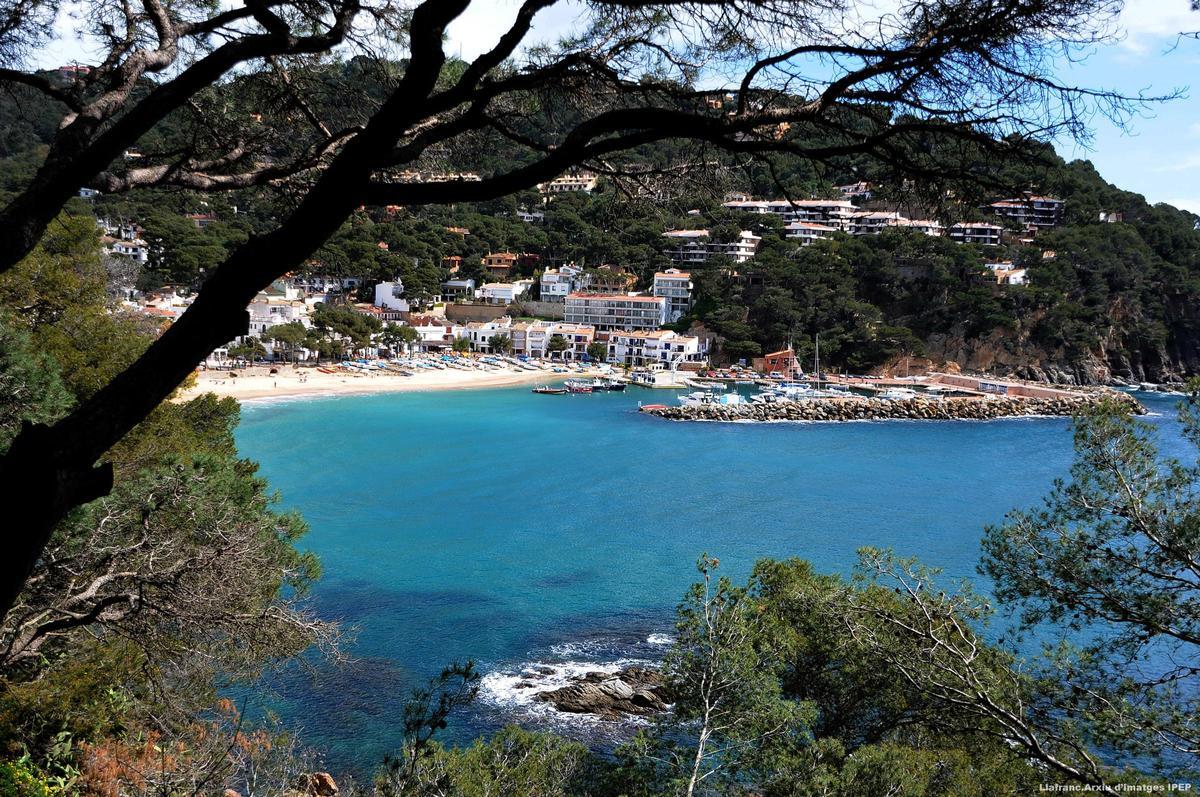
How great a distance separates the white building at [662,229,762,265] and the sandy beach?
16022 millimetres

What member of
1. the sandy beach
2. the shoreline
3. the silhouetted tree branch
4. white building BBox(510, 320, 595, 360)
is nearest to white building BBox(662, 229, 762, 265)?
white building BBox(510, 320, 595, 360)

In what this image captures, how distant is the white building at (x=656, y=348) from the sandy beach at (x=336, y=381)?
5.43 m

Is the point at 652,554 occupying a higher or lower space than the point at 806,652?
lower

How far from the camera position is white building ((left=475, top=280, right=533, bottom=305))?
57719 millimetres

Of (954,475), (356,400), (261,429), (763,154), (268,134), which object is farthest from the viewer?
(356,400)

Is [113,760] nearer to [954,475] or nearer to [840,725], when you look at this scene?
[840,725]

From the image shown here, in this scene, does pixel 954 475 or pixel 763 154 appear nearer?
pixel 763 154

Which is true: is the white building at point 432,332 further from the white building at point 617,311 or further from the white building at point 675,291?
the white building at point 675,291

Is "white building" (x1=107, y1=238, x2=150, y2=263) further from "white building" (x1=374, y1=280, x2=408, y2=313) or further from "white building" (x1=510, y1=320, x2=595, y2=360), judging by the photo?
"white building" (x1=510, y1=320, x2=595, y2=360)

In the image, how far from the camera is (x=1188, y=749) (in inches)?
126

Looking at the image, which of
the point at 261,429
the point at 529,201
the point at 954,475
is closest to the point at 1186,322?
the point at 954,475

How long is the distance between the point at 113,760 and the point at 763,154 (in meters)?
5.66

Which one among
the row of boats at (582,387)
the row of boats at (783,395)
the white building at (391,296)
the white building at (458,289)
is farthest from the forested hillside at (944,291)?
the row of boats at (582,387)

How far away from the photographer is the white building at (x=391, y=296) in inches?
2078
